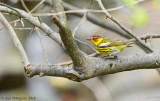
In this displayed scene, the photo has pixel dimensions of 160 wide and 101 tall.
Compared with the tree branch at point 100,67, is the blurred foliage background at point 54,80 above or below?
below

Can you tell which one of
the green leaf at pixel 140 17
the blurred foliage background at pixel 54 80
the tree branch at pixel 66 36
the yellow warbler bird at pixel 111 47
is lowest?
the blurred foliage background at pixel 54 80

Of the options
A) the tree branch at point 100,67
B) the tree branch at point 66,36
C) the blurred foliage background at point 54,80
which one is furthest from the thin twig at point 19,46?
the blurred foliage background at point 54,80

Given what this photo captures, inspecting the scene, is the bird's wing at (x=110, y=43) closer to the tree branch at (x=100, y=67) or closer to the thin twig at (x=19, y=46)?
the tree branch at (x=100, y=67)

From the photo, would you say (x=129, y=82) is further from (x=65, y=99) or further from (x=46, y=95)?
(x=46, y=95)

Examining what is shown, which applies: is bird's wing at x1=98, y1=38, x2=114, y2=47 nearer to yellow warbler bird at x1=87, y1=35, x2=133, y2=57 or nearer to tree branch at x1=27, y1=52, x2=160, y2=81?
yellow warbler bird at x1=87, y1=35, x2=133, y2=57

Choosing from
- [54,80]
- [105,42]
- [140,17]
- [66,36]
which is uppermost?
[66,36]

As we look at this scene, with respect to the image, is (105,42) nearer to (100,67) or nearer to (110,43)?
(110,43)

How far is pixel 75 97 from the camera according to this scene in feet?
21.9

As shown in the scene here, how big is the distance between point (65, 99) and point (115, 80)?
1235 mm

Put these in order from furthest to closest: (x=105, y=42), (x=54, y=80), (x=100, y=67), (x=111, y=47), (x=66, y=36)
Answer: (x=54, y=80)
(x=105, y=42)
(x=111, y=47)
(x=100, y=67)
(x=66, y=36)

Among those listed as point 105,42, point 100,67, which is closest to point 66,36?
point 100,67

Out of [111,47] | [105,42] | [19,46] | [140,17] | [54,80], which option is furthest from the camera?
[54,80]

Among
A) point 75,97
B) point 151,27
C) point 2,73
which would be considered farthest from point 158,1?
point 2,73

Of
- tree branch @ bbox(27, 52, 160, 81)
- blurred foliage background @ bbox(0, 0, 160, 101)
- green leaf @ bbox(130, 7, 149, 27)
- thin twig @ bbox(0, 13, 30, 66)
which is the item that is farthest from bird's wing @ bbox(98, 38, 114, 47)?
blurred foliage background @ bbox(0, 0, 160, 101)
